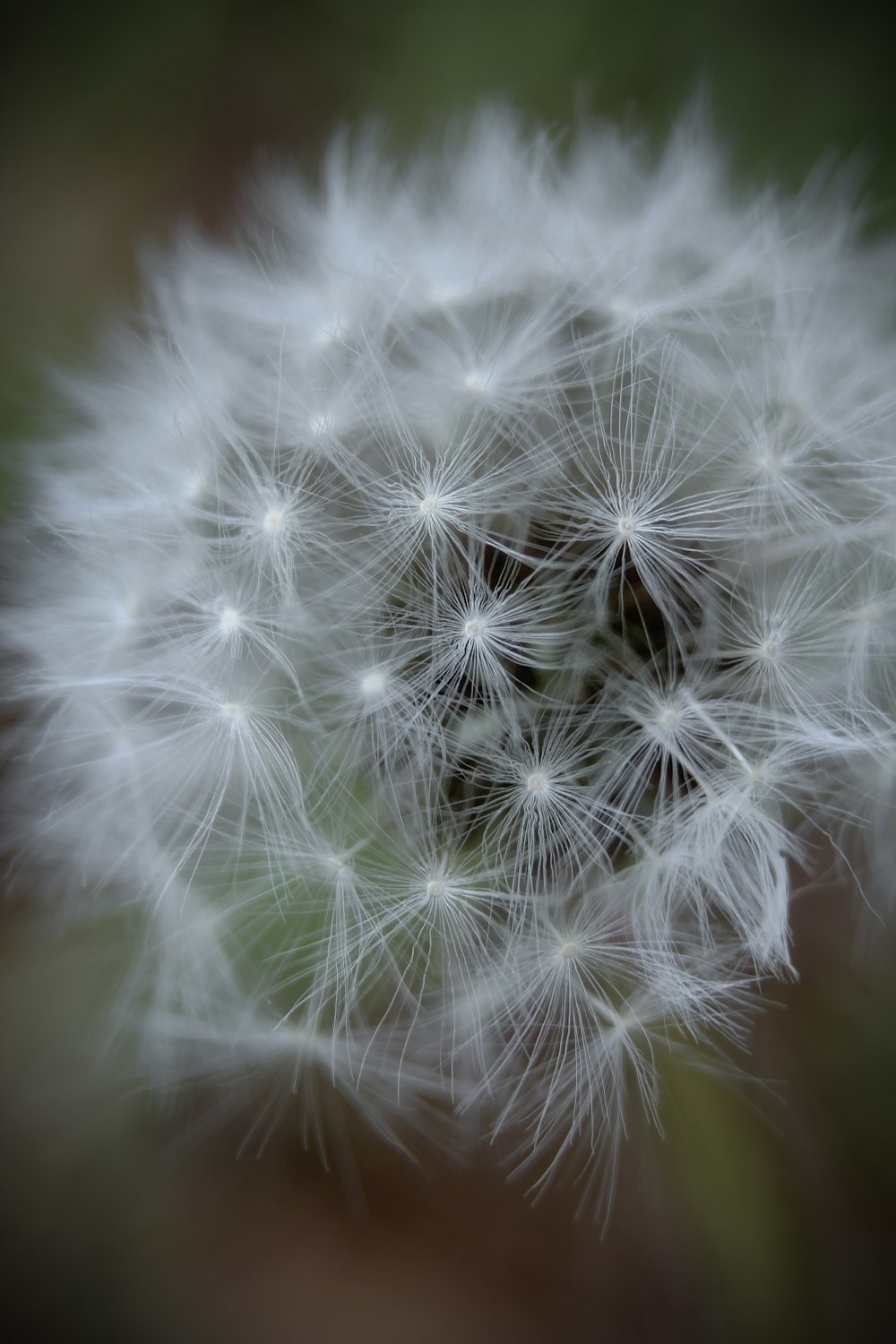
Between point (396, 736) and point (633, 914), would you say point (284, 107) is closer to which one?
point (396, 736)

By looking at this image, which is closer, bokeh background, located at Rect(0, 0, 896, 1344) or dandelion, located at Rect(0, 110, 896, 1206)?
dandelion, located at Rect(0, 110, 896, 1206)

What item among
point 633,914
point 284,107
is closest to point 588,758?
point 633,914

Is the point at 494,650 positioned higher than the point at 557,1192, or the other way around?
the point at 494,650

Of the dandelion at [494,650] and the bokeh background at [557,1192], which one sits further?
the bokeh background at [557,1192]

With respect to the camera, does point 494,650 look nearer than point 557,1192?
Yes
